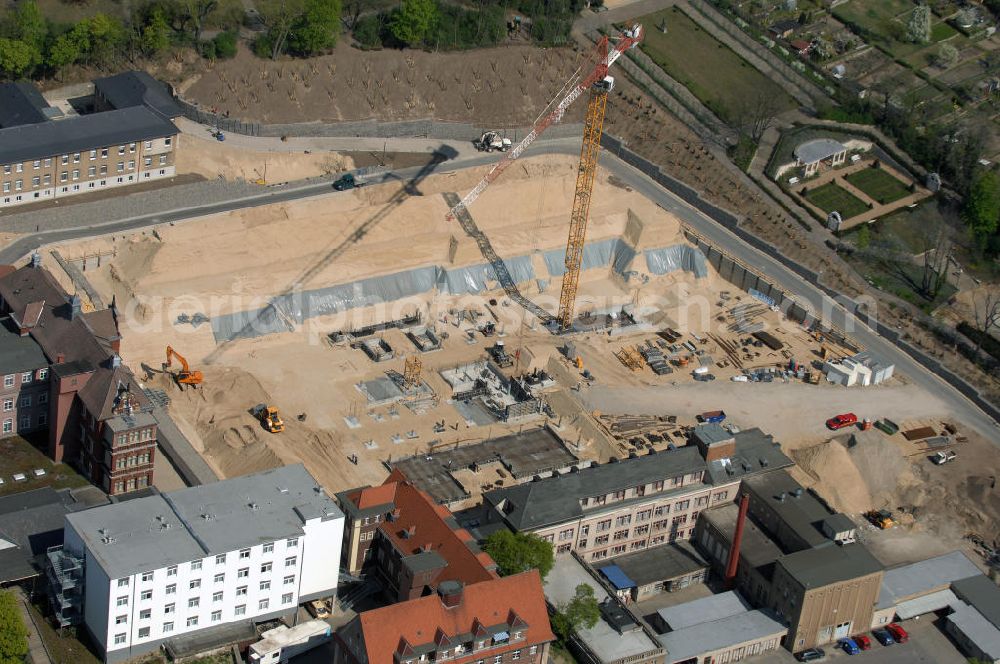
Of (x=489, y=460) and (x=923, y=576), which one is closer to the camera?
(x=923, y=576)

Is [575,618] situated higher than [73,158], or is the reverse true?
[73,158]

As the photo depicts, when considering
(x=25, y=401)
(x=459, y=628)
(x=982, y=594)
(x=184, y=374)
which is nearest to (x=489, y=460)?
(x=184, y=374)

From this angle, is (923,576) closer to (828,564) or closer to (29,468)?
(828,564)

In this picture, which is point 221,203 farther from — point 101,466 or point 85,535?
point 85,535

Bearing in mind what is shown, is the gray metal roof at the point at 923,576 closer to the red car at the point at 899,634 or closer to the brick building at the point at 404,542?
the red car at the point at 899,634

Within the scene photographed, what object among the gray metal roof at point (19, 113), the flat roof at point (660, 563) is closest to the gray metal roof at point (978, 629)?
the flat roof at point (660, 563)

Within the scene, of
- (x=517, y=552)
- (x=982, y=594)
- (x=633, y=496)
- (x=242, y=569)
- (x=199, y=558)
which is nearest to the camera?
(x=199, y=558)

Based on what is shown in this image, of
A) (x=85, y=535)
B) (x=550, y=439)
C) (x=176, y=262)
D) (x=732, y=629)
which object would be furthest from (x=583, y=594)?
(x=176, y=262)
